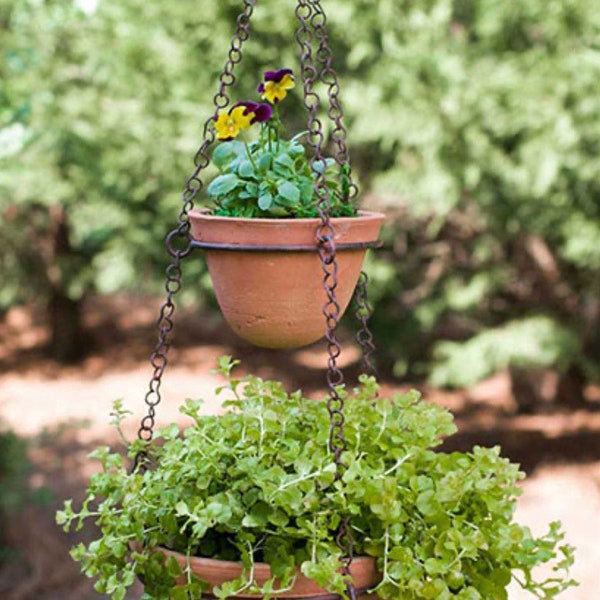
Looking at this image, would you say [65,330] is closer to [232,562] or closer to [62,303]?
[62,303]

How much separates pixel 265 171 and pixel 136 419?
19.3ft

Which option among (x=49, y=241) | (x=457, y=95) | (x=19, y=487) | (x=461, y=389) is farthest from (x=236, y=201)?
(x=49, y=241)

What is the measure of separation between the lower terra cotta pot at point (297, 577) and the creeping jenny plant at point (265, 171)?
55cm

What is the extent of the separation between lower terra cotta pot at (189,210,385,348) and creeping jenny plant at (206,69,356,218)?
0.19 ft

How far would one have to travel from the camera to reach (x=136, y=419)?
7133mm

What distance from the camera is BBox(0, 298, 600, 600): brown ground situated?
16.2ft

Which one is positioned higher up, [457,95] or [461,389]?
[457,95]

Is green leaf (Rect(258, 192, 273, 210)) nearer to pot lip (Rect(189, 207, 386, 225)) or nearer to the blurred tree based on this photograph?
pot lip (Rect(189, 207, 386, 225))

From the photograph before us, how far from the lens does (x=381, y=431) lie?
1.39 meters

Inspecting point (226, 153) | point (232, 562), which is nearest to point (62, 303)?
point (226, 153)

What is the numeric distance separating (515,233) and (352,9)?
5.18 ft

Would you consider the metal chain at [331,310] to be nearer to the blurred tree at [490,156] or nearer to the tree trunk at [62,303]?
the blurred tree at [490,156]

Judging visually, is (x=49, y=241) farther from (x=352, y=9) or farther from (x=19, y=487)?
(x=352, y=9)

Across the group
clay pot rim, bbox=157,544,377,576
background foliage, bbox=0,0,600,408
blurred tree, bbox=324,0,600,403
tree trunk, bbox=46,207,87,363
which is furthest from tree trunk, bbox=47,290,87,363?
clay pot rim, bbox=157,544,377,576
